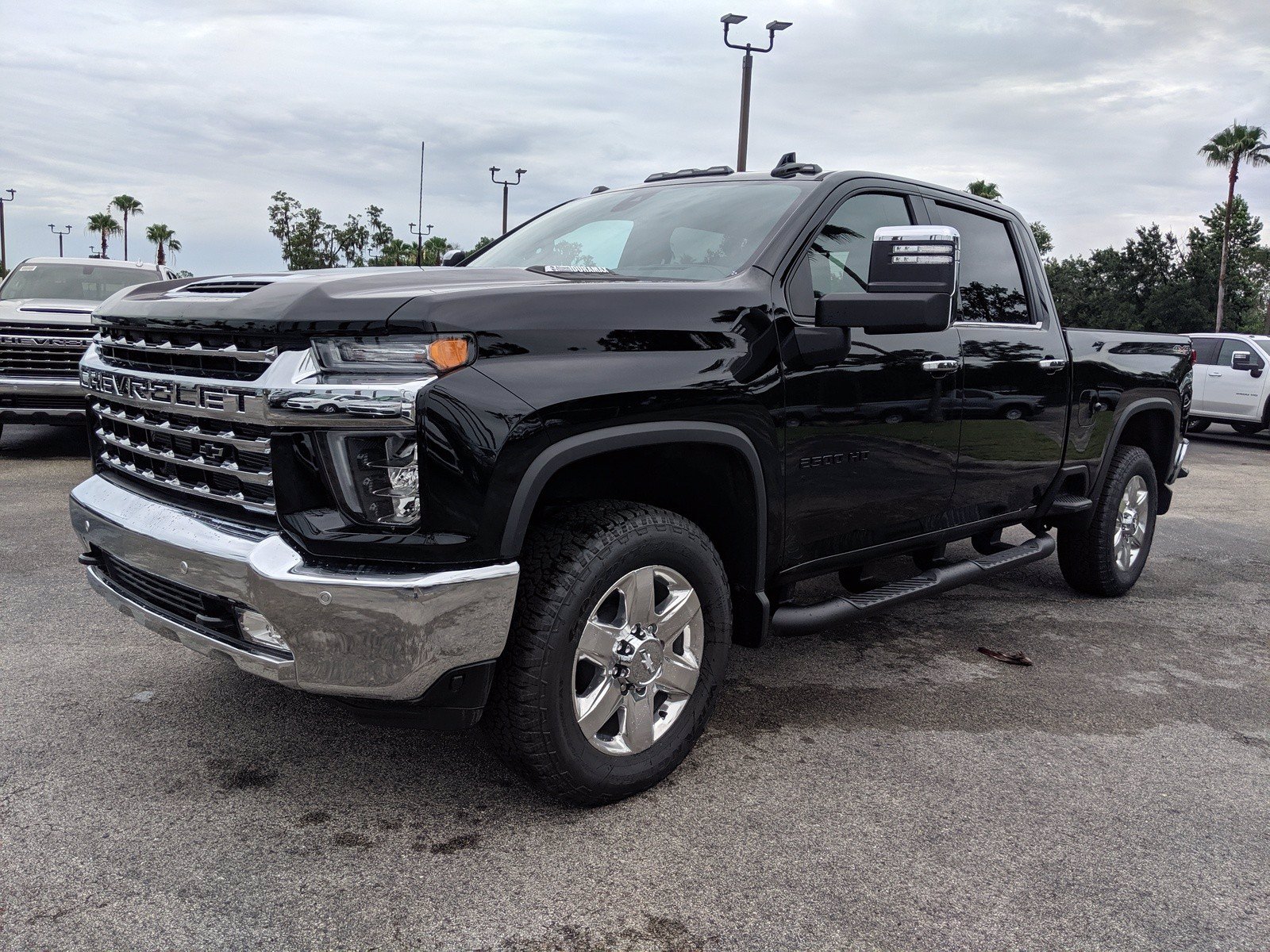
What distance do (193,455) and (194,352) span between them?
0.92 feet

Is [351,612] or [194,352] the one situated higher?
[194,352]

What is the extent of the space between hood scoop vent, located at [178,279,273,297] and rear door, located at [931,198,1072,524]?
8.44ft

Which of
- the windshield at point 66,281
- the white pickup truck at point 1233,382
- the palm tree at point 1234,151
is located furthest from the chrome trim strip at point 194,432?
the palm tree at point 1234,151

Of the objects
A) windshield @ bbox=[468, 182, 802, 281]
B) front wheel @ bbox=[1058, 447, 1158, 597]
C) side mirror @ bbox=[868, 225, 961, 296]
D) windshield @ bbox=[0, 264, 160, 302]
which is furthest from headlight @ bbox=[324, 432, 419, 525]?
windshield @ bbox=[0, 264, 160, 302]

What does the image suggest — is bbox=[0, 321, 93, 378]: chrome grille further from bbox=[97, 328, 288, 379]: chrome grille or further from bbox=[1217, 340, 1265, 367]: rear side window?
bbox=[1217, 340, 1265, 367]: rear side window

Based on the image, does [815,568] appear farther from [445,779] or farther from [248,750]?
[248,750]

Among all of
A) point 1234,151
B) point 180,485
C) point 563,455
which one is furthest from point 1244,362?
point 1234,151

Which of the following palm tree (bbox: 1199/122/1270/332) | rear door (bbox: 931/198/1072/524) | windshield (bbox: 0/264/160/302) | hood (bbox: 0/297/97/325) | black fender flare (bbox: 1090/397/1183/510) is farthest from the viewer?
palm tree (bbox: 1199/122/1270/332)

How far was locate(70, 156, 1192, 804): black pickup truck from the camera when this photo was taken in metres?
2.43

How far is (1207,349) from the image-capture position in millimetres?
15883

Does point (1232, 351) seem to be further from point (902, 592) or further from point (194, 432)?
point (194, 432)

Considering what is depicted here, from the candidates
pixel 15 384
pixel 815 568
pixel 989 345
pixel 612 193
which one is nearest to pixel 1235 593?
pixel 989 345

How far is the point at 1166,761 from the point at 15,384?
893cm

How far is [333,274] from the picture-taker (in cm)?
287
